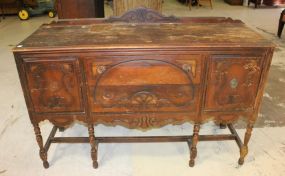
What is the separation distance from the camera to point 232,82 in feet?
4.83

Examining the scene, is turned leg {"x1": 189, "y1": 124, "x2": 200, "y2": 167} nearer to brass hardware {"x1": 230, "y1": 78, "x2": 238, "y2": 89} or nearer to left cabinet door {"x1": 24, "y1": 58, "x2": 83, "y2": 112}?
brass hardware {"x1": 230, "y1": 78, "x2": 238, "y2": 89}

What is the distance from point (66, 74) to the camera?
4.64 feet

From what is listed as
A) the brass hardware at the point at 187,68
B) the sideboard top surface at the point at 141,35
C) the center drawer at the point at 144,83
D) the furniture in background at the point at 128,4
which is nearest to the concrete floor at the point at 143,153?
the center drawer at the point at 144,83

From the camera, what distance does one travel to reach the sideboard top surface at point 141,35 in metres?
1.37

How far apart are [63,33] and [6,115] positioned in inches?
49.7

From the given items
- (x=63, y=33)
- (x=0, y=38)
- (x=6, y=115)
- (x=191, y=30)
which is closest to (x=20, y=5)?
(x=0, y=38)

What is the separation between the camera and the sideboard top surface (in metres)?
1.37

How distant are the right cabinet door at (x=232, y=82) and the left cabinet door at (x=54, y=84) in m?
0.78

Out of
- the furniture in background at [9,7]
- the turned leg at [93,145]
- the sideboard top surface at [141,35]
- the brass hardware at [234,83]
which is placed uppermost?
the sideboard top surface at [141,35]

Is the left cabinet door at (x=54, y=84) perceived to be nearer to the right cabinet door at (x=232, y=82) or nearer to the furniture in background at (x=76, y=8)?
the right cabinet door at (x=232, y=82)

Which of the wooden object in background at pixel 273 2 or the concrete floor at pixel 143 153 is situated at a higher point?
the wooden object in background at pixel 273 2

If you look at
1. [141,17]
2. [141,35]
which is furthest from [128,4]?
[141,35]

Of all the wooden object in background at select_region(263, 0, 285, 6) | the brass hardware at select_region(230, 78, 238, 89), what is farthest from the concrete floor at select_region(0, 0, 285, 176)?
the wooden object in background at select_region(263, 0, 285, 6)

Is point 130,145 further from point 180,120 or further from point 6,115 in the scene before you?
point 6,115
